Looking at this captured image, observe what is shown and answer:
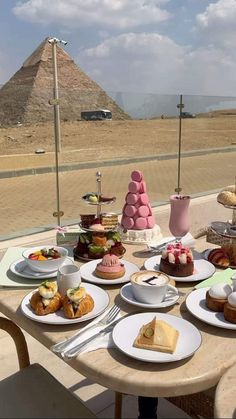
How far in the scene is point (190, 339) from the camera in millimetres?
1140

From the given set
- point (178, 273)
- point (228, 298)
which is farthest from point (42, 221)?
point (228, 298)

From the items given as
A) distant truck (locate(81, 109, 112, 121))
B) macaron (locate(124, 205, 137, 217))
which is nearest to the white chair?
macaron (locate(124, 205, 137, 217))

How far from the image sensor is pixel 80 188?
17.9 ft

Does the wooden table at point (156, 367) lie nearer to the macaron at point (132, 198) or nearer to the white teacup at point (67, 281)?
the white teacup at point (67, 281)

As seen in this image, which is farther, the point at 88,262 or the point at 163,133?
the point at 163,133

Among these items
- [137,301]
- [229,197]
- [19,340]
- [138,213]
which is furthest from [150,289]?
[138,213]

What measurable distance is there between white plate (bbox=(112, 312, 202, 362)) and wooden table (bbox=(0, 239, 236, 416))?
0.06 ft

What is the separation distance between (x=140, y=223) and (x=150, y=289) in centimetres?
86

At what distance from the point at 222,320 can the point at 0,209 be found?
425 centimetres

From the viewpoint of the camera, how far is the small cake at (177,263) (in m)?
1.57

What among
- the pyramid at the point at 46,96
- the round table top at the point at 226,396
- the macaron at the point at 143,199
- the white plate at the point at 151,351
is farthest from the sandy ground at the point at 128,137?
the round table top at the point at 226,396

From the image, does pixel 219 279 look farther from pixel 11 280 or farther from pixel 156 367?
pixel 11 280

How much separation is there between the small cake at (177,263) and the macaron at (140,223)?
0.56m

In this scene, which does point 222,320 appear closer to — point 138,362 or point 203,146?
point 138,362
